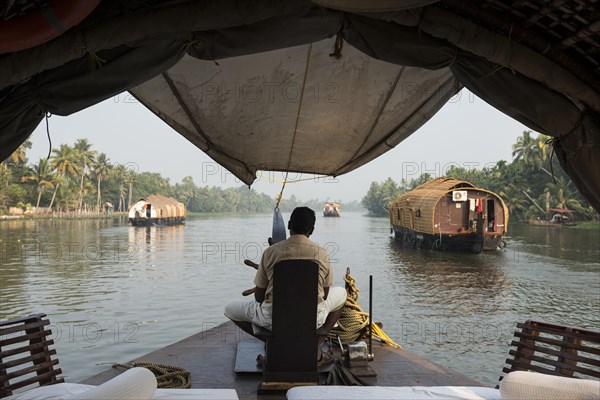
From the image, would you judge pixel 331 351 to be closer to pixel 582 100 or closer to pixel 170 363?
pixel 170 363

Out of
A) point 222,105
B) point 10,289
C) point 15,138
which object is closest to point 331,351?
point 222,105

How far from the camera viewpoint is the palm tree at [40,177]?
40.1 metres

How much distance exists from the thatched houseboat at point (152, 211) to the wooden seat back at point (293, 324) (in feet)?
133

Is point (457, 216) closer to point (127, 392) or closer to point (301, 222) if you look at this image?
point (301, 222)

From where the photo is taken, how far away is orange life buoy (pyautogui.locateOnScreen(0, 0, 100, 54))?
77.2 inches

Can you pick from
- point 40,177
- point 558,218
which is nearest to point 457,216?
point 558,218

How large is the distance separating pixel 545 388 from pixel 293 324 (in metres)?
1.50

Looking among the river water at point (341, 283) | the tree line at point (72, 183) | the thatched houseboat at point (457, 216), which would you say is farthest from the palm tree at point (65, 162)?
the thatched houseboat at point (457, 216)

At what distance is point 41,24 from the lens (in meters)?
1.97

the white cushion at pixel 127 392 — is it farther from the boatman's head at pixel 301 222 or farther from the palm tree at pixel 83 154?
the palm tree at pixel 83 154

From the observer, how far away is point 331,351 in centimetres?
389

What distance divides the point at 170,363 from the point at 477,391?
2.18 meters

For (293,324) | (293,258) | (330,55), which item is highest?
(330,55)

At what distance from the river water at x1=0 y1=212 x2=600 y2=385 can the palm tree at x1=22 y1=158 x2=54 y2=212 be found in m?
11.5
